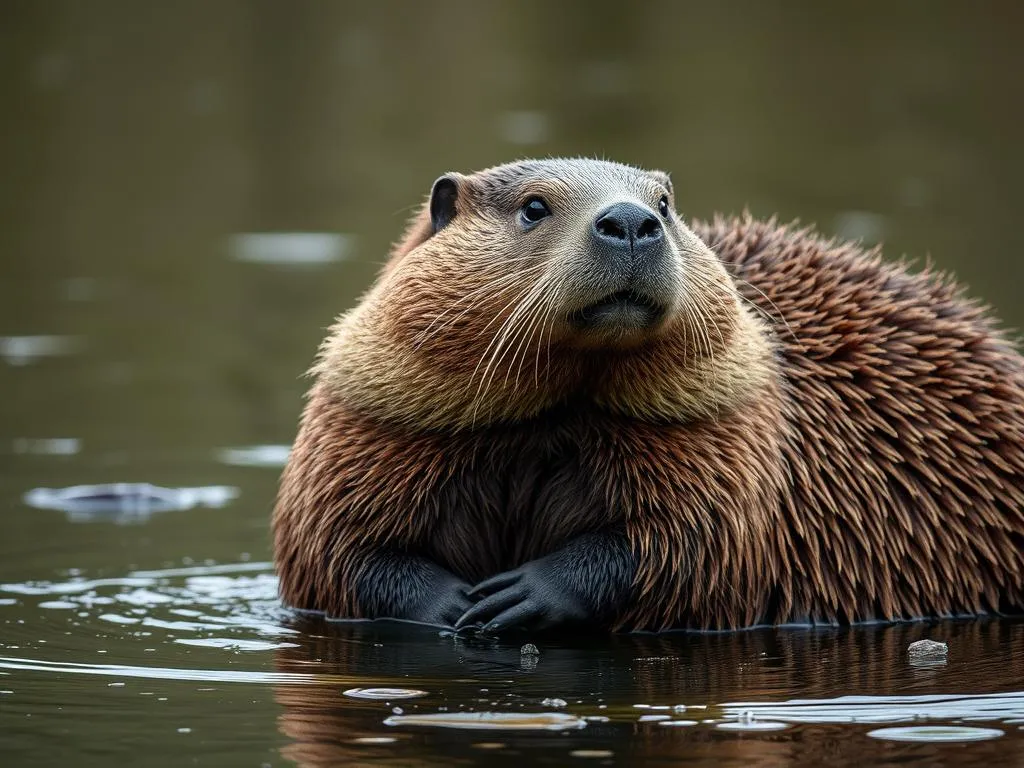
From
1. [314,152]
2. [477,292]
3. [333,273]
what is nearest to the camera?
[477,292]

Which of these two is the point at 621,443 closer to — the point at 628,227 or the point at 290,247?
the point at 628,227

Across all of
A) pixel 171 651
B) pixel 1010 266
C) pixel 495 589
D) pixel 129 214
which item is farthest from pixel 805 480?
pixel 129 214

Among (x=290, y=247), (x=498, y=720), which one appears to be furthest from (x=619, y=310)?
(x=290, y=247)

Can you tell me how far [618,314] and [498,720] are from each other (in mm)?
2041

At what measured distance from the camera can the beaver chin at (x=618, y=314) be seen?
8.37 metres

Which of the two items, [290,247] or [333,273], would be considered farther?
[290,247]

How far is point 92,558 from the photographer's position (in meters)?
10.8

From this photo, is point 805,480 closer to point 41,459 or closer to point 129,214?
point 41,459

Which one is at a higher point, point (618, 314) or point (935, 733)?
point (618, 314)

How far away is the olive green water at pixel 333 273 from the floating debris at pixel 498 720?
0.04 meters

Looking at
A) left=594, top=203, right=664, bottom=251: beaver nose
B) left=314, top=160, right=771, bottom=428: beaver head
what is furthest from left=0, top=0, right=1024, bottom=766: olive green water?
left=594, top=203, right=664, bottom=251: beaver nose

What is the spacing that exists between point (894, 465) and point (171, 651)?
3.62m

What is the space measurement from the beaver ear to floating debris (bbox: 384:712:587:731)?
3.04 metres

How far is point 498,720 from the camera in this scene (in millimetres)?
7074
